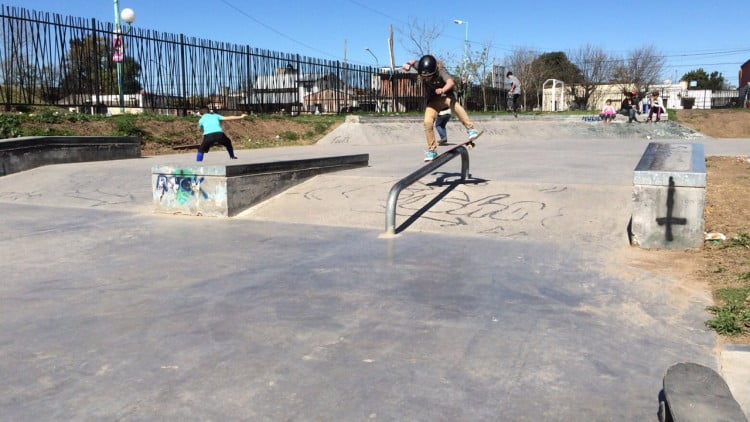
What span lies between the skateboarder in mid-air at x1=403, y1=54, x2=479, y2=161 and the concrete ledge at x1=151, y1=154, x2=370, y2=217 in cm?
225

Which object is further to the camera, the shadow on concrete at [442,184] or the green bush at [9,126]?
the green bush at [9,126]

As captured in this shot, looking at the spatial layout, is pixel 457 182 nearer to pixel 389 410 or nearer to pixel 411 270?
pixel 411 270

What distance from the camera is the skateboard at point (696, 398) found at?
2.11 metres

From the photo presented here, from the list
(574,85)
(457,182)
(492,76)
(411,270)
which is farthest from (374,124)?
(574,85)

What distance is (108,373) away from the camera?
2984mm

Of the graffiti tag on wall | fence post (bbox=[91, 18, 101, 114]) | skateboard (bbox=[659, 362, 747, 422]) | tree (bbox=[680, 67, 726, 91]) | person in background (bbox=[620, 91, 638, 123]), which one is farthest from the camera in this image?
tree (bbox=[680, 67, 726, 91])

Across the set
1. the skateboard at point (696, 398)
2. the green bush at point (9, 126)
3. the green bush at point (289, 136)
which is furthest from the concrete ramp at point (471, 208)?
the green bush at point (289, 136)

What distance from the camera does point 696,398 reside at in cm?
224

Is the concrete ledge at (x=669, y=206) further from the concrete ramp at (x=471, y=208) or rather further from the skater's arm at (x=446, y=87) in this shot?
→ the skater's arm at (x=446, y=87)

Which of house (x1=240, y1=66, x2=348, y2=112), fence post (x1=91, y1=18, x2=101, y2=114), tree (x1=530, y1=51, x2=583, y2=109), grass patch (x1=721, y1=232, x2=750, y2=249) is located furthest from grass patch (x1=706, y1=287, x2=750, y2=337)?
tree (x1=530, y1=51, x2=583, y2=109)

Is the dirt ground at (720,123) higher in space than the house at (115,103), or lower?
lower

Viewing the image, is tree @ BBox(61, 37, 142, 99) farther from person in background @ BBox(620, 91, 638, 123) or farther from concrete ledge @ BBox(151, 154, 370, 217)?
person in background @ BBox(620, 91, 638, 123)

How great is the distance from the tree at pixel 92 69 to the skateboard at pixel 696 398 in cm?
1590

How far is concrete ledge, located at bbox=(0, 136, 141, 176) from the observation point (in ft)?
35.9
